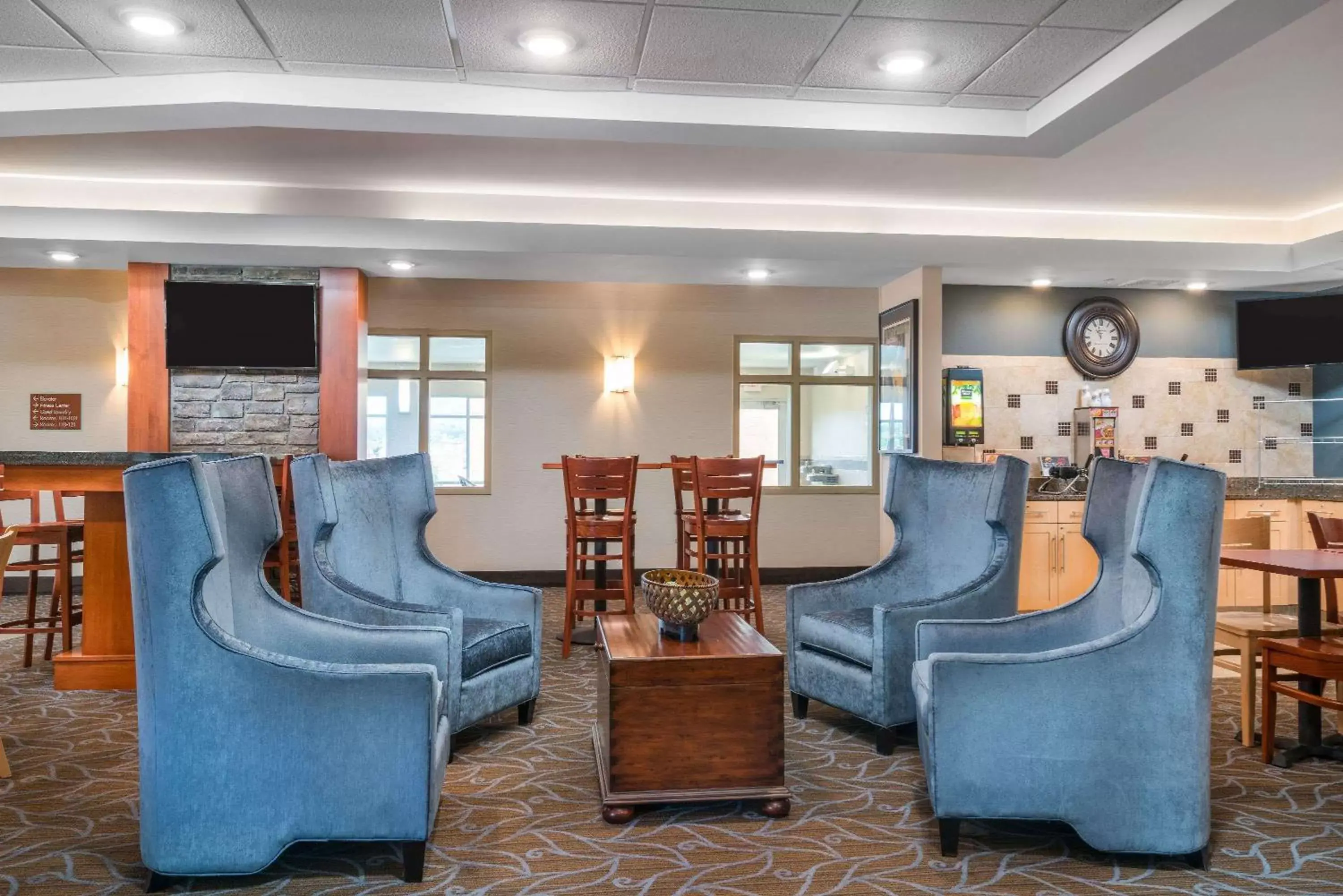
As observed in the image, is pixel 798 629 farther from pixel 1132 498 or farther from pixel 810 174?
pixel 810 174

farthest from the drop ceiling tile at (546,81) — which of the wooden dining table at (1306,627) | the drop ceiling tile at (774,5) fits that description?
the wooden dining table at (1306,627)

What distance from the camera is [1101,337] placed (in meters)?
7.53

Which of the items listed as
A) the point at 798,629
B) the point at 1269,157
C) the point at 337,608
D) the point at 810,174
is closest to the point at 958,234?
the point at 810,174

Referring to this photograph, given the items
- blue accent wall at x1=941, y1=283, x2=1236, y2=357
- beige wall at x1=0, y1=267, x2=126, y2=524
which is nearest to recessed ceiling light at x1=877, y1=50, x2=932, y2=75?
blue accent wall at x1=941, y1=283, x2=1236, y2=357

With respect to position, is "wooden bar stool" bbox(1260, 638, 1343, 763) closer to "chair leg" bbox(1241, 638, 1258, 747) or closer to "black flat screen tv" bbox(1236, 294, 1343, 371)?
"chair leg" bbox(1241, 638, 1258, 747)

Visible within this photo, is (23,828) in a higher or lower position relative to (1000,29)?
lower

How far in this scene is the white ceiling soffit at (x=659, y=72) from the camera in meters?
3.24

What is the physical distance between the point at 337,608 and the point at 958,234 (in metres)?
4.89

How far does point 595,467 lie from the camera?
5.42m

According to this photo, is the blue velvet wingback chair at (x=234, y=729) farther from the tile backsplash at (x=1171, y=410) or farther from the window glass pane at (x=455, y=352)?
the tile backsplash at (x=1171, y=410)

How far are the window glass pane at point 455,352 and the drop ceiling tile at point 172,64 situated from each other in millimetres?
4314

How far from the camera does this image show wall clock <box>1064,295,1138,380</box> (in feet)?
24.5

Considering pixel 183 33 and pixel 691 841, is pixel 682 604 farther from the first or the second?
pixel 183 33

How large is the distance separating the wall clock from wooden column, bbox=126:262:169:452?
23.2ft
